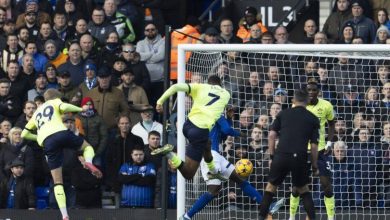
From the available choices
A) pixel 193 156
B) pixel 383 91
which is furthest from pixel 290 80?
pixel 193 156

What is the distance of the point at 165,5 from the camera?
26.6 m

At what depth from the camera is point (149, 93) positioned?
80.9 feet

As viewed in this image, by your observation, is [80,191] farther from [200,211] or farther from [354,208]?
[354,208]

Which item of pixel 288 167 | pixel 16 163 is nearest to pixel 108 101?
pixel 16 163

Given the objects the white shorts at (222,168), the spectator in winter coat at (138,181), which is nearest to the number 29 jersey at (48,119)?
the spectator in winter coat at (138,181)

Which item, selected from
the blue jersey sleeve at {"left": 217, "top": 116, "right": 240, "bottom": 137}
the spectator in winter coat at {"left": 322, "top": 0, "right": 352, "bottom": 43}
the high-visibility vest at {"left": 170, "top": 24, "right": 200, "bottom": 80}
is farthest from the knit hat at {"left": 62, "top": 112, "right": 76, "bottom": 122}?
the spectator in winter coat at {"left": 322, "top": 0, "right": 352, "bottom": 43}

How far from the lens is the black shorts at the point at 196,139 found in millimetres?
20500

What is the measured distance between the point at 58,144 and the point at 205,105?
2.23 m

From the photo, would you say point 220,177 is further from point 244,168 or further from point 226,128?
point 226,128

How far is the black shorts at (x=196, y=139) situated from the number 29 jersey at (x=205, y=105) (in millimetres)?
66

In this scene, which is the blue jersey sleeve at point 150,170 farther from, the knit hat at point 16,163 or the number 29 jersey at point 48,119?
the knit hat at point 16,163

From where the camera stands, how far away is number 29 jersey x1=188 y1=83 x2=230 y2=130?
20578mm

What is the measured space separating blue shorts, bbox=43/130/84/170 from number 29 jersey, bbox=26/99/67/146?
0.07 metres

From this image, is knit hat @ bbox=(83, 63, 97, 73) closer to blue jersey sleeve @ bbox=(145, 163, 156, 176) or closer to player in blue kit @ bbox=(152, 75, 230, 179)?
blue jersey sleeve @ bbox=(145, 163, 156, 176)
